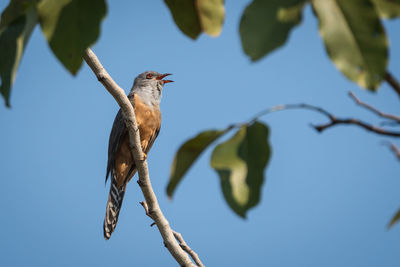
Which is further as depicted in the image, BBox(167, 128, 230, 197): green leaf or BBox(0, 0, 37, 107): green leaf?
BBox(167, 128, 230, 197): green leaf

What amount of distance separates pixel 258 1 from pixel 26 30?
48 centimetres

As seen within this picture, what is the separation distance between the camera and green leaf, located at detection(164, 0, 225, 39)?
1254 mm

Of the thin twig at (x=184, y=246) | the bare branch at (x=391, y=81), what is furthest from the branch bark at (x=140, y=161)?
the bare branch at (x=391, y=81)

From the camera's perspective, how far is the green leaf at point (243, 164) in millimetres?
921

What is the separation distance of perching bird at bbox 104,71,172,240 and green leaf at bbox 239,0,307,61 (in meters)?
5.10

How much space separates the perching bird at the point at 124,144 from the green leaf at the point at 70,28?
16.2 ft

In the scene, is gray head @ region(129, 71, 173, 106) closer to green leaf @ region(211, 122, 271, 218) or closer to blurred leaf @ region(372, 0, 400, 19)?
green leaf @ region(211, 122, 271, 218)

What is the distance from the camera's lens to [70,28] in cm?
93

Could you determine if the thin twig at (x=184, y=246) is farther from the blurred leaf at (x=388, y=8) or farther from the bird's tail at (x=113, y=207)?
the blurred leaf at (x=388, y=8)

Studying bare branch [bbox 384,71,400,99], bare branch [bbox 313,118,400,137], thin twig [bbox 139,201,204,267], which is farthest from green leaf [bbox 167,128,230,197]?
thin twig [bbox 139,201,204,267]

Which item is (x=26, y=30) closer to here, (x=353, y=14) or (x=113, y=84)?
(x=353, y=14)

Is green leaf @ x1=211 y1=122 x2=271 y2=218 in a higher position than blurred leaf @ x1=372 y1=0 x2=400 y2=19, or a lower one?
lower

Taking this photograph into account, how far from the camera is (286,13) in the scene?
2.78ft

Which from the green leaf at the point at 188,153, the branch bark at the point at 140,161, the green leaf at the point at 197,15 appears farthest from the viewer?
the branch bark at the point at 140,161
